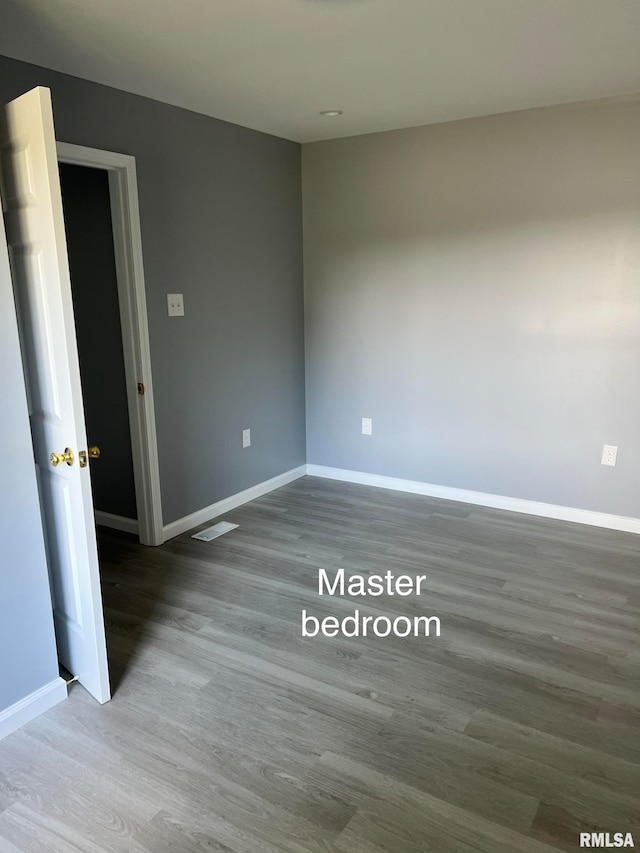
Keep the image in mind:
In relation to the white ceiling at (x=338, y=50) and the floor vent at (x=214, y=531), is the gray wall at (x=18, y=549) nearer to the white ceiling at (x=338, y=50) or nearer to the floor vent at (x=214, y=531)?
the white ceiling at (x=338, y=50)

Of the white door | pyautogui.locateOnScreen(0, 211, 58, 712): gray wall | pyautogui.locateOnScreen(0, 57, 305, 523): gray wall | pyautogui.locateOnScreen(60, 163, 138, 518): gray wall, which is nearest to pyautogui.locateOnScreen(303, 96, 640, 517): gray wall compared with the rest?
pyautogui.locateOnScreen(0, 57, 305, 523): gray wall

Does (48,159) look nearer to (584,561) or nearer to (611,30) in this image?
(611,30)

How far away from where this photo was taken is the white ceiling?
207 centimetres

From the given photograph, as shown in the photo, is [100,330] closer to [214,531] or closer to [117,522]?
[117,522]

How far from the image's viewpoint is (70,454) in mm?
1951

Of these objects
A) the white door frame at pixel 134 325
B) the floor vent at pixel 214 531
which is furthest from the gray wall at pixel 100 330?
the floor vent at pixel 214 531

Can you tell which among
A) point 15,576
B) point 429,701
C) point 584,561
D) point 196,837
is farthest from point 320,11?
point 584,561

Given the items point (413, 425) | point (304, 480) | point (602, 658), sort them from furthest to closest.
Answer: point (304, 480)
point (413, 425)
point (602, 658)

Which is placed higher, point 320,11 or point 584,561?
point 320,11

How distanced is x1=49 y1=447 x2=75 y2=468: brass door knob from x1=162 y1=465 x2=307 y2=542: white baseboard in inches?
63.7

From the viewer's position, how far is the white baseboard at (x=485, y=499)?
3.65m

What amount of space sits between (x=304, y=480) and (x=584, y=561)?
6.84 feet

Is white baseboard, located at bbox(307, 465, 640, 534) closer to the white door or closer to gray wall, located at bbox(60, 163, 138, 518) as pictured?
gray wall, located at bbox(60, 163, 138, 518)

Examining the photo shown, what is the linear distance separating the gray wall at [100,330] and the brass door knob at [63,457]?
1.61 metres
